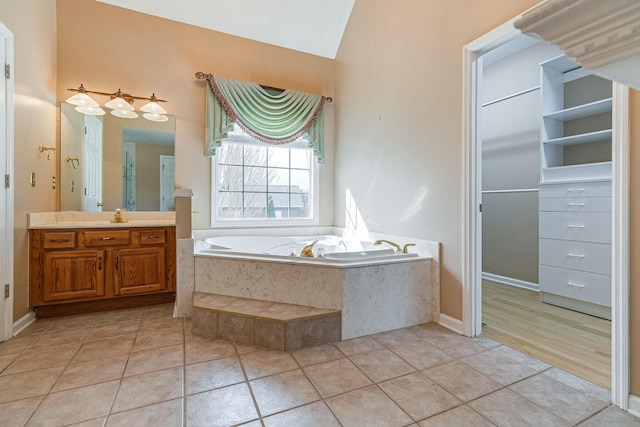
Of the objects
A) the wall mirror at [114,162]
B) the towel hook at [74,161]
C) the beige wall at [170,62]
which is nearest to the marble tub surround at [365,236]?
the beige wall at [170,62]

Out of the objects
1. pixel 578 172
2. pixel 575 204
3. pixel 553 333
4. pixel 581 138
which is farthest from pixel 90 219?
pixel 581 138

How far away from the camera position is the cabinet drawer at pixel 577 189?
2.34 meters

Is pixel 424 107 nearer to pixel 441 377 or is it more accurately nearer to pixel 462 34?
pixel 462 34

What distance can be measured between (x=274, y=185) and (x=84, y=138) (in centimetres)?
187

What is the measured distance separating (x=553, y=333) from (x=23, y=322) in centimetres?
384

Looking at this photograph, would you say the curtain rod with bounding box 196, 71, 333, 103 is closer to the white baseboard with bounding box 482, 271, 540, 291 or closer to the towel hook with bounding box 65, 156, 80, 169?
the towel hook with bounding box 65, 156, 80, 169

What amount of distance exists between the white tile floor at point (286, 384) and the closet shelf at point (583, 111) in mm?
2177

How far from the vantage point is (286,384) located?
1.51 m

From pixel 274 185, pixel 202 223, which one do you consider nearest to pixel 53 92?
pixel 202 223

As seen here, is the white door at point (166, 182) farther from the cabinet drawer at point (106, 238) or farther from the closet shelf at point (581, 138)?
the closet shelf at point (581, 138)

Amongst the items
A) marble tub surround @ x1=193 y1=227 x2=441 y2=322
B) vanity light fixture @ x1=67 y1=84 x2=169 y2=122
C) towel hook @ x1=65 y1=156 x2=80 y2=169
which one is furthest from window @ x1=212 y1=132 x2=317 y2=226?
towel hook @ x1=65 y1=156 x2=80 y2=169

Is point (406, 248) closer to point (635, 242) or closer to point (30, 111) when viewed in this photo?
point (635, 242)

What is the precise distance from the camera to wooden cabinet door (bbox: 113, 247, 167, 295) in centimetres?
258

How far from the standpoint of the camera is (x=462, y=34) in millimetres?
2084
